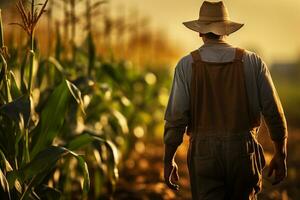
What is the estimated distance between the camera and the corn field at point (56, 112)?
183 inches

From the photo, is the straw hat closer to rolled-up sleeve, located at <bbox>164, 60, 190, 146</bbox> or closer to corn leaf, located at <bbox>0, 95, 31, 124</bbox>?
rolled-up sleeve, located at <bbox>164, 60, 190, 146</bbox>

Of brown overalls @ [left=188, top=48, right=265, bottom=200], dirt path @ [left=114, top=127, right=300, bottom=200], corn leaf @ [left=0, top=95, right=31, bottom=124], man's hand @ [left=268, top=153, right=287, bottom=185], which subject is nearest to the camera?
corn leaf @ [left=0, top=95, right=31, bottom=124]

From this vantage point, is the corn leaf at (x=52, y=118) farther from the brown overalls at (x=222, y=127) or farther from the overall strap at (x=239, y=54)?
the overall strap at (x=239, y=54)

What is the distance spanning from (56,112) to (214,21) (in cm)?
140

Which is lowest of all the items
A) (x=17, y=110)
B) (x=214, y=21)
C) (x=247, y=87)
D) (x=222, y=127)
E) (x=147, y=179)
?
(x=147, y=179)

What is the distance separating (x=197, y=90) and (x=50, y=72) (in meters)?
2.32

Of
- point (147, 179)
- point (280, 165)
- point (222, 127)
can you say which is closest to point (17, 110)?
point (222, 127)

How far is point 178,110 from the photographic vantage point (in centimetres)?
447

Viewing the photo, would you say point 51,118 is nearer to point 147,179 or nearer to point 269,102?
point 269,102

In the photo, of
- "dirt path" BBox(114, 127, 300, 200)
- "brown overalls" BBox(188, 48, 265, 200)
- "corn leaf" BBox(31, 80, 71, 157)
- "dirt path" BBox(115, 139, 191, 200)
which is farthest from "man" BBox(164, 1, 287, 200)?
"dirt path" BBox(115, 139, 191, 200)

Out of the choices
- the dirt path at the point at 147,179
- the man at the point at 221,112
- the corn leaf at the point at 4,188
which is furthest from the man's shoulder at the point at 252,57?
the dirt path at the point at 147,179

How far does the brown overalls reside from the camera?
441 cm

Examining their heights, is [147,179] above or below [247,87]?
below

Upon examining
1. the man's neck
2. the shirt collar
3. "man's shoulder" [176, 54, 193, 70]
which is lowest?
"man's shoulder" [176, 54, 193, 70]
